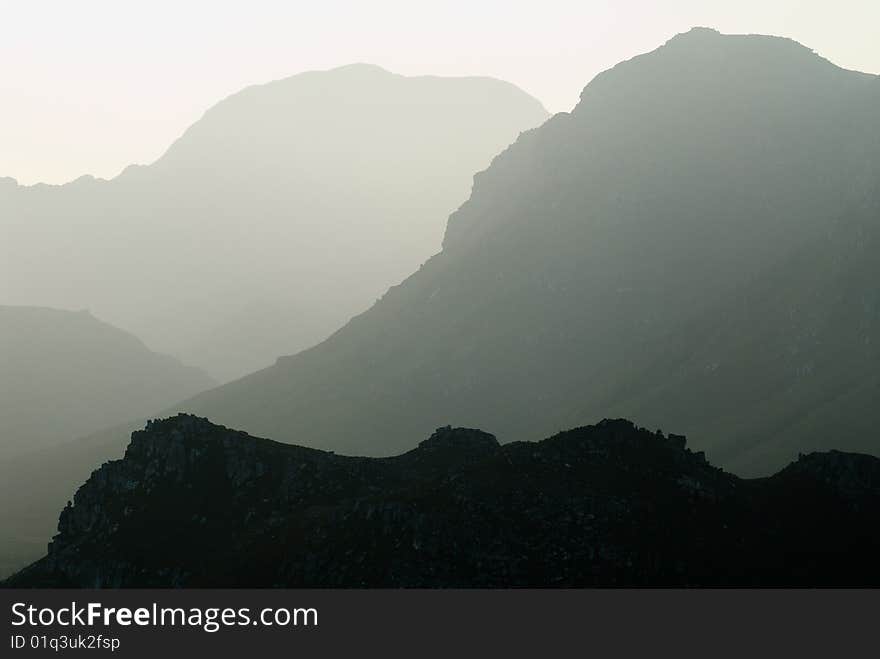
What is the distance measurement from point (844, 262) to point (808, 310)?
15.4m

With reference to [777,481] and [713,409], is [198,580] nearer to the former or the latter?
[777,481]

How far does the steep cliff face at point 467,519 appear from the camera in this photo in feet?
181

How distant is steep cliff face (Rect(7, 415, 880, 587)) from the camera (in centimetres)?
5503

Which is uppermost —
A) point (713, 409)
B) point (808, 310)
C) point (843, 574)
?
point (808, 310)

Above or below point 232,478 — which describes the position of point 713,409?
above

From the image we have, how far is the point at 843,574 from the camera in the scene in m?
56.1

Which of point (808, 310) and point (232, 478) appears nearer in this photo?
point (232, 478)

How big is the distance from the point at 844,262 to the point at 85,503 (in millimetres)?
172980

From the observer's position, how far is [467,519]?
188 feet
